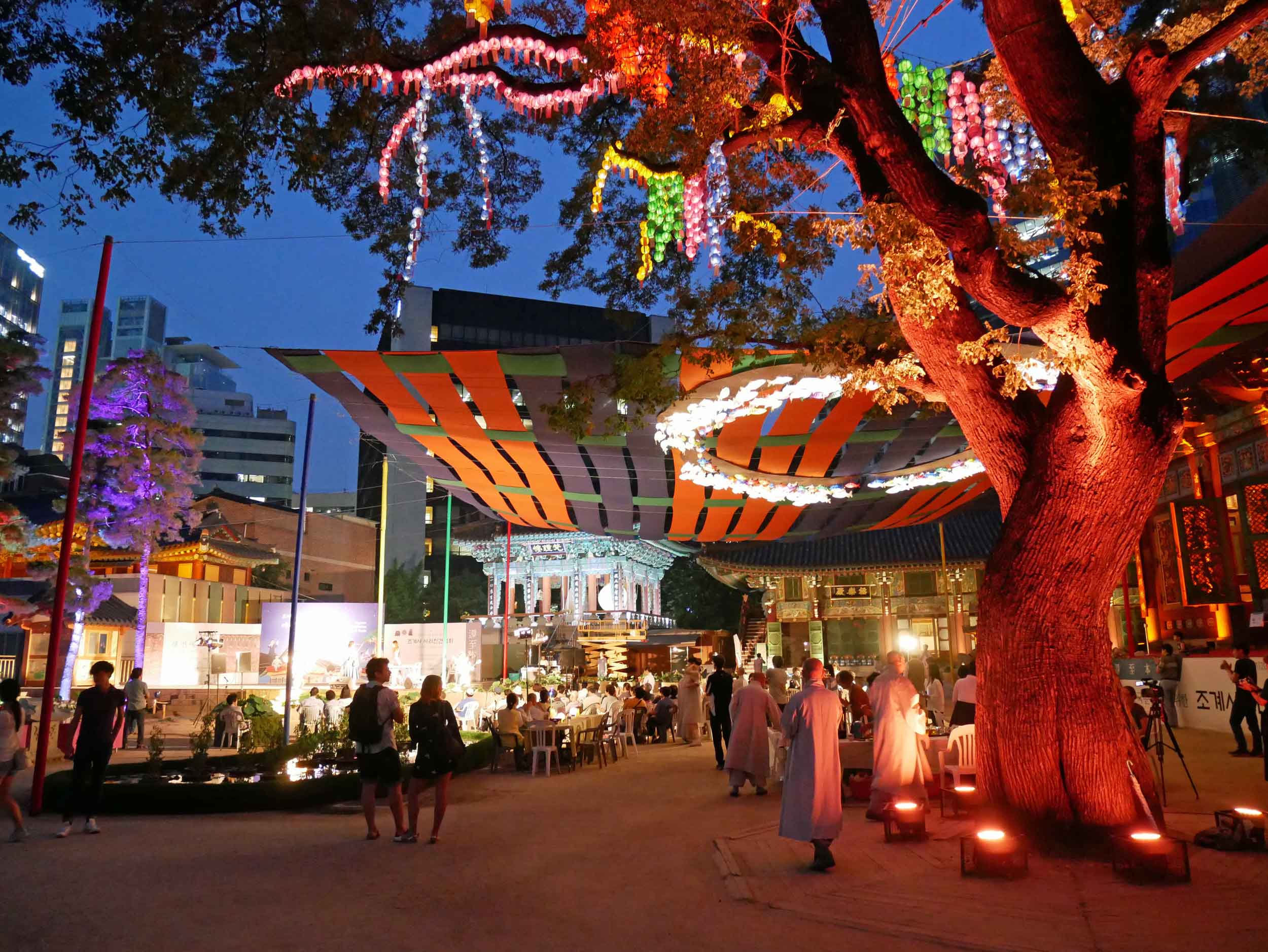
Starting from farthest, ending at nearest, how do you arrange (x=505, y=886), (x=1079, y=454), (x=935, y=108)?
(x=935, y=108) < (x=1079, y=454) < (x=505, y=886)

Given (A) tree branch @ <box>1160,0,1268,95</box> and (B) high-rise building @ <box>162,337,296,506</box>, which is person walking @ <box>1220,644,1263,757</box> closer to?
(A) tree branch @ <box>1160,0,1268,95</box>

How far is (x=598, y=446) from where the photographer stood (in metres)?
11.8

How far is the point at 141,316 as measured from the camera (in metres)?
96.3

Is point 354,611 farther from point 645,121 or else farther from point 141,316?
point 141,316

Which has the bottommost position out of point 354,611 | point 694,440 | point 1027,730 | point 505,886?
point 505,886

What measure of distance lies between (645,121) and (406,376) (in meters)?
4.03

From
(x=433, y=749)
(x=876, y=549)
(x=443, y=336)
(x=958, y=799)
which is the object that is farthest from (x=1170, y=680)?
(x=443, y=336)

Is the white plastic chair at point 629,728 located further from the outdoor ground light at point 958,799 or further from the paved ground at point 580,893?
the outdoor ground light at point 958,799

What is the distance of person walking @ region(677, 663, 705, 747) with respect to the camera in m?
13.8

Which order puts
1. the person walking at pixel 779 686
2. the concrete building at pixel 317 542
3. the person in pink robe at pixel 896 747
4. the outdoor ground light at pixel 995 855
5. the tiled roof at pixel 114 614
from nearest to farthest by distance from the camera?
the outdoor ground light at pixel 995 855 → the person in pink robe at pixel 896 747 → the person walking at pixel 779 686 → the tiled roof at pixel 114 614 → the concrete building at pixel 317 542

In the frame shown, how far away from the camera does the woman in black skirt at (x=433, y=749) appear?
19.7 feet

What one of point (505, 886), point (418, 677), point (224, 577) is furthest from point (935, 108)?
point (224, 577)

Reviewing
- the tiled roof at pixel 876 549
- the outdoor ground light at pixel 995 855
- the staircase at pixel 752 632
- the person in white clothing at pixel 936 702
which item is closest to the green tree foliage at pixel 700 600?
the staircase at pixel 752 632

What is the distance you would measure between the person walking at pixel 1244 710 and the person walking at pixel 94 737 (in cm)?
1003
